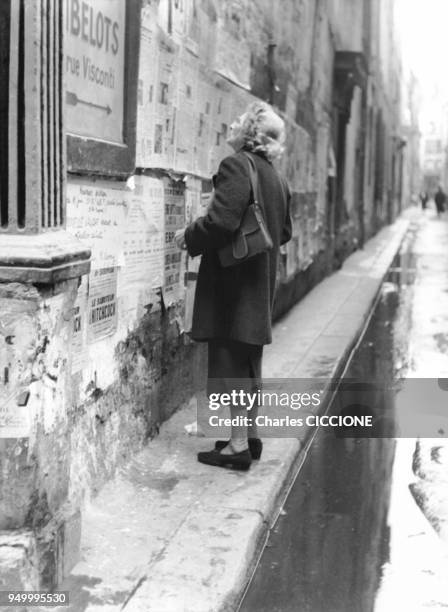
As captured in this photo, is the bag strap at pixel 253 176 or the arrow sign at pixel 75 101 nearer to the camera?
the arrow sign at pixel 75 101

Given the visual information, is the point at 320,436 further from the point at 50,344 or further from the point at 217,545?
the point at 50,344

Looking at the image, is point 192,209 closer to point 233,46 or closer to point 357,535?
point 233,46

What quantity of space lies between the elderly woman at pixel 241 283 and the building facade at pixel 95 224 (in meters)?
0.37

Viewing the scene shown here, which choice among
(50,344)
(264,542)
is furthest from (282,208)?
(50,344)

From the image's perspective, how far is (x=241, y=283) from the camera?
436 cm

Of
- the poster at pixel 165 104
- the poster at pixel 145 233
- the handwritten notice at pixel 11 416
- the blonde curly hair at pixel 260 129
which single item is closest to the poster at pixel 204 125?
the poster at pixel 165 104

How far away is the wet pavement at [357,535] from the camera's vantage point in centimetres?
Answer: 343

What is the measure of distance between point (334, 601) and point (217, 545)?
51 cm

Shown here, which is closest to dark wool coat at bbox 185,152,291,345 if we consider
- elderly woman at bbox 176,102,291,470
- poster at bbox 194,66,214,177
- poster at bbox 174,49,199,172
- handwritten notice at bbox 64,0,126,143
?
elderly woman at bbox 176,102,291,470

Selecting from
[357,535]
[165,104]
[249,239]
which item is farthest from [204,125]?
[357,535]

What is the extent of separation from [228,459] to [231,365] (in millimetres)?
477

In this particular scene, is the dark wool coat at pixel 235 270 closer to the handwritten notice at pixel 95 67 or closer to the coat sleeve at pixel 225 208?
the coat sleeve at pixel 225 208

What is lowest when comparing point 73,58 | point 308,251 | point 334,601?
point 334,601

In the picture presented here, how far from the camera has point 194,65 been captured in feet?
17.9
